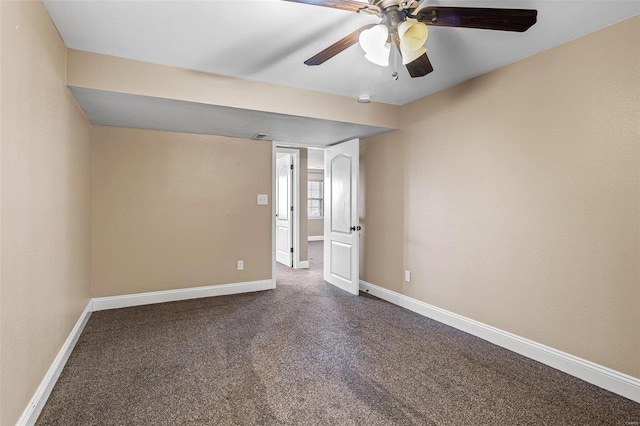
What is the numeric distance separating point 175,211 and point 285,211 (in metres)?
2.59

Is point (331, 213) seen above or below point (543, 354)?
above

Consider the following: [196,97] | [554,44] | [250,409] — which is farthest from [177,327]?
[554,44]

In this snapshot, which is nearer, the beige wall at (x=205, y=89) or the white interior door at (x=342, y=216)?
the beige wall at (x=205, y=89)

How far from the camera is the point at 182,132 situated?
13.3 ft

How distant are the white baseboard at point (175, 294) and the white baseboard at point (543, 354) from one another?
82.6 inches

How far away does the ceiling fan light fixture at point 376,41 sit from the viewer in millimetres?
1601

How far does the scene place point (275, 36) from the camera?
2.22 m

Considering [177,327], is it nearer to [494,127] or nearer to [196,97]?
[196,97]

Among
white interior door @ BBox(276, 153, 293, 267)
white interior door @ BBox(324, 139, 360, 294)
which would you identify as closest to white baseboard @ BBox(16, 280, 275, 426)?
white interior door @ BBox(324, 139, 360, 294)

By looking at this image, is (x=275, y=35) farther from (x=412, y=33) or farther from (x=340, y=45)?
(x=412, y=33)

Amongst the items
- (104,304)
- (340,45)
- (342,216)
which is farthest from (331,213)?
(340,45)

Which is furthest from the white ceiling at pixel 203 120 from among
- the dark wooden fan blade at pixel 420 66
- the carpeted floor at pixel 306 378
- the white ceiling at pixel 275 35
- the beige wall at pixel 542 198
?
the carpeted floor at pixel 306 378

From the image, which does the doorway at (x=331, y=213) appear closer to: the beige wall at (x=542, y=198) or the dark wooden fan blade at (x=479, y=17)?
the beige wall at (x=542, y=198)

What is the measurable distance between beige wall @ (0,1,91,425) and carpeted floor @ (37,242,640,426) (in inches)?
16.3
